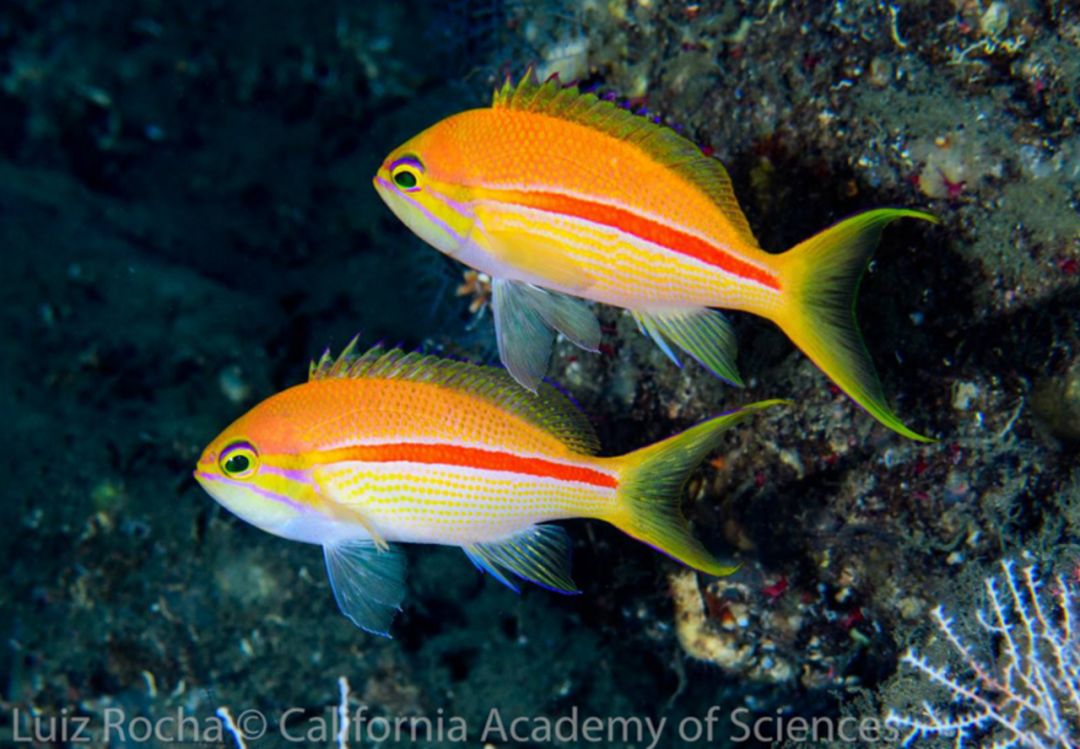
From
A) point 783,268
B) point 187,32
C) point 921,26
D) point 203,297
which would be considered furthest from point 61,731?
point 187,32

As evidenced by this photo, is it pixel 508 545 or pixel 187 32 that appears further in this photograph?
pixel 187 32

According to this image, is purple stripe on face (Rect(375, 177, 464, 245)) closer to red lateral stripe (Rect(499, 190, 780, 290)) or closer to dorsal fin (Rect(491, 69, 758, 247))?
red lateral stripe (Rect(499, 190, 780, 290))

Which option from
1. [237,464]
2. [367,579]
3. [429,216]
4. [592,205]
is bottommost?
[367,579]

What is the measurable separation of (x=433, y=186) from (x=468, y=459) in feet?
3.29

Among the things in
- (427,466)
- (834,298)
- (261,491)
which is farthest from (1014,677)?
(261,491)

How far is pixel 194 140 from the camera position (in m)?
8.85

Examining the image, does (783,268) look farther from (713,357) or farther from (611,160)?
(611,160)

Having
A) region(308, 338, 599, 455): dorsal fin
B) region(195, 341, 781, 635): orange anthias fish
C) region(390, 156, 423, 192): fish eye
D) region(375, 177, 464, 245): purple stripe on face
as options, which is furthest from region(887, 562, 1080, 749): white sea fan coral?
region(390, 156, 423, 192): fish eye

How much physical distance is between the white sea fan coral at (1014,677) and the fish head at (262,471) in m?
2.55

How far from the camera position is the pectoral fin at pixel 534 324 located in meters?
2.69

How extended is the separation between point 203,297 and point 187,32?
15.1 ft

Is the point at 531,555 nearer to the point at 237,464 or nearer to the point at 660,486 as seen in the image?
Answer: the point at 660,486

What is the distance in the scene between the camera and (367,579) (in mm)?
2811

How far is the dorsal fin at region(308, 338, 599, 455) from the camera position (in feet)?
9.06
